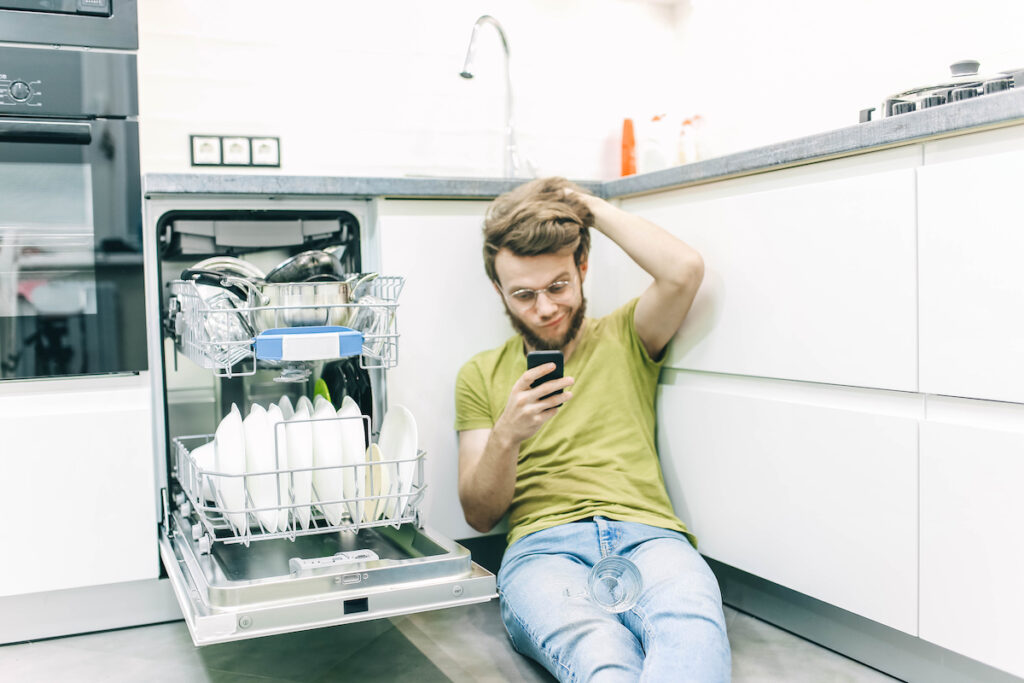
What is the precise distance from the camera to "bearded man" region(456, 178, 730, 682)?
1.39 meters

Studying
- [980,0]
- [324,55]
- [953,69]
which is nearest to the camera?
[953,69]

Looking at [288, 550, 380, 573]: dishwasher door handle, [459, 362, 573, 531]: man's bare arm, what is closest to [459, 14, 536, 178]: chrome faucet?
[459, 362, 573, 531]: man's bare arm

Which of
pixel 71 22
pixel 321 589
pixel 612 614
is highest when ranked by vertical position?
pixel 71 22

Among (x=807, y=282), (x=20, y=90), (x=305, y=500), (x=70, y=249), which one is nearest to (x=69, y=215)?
(x=70, y=249)

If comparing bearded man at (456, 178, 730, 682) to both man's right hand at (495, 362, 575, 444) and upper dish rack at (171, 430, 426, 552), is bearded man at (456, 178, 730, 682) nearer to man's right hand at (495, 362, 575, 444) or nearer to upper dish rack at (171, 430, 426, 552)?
man's right hand at (495, 362, 575, 444)

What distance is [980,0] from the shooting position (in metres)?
1.78

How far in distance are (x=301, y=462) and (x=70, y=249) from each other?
64cm

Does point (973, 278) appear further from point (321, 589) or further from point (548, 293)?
point (321, 589)

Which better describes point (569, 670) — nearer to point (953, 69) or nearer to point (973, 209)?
point (973, 209)

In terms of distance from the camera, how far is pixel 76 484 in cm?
156

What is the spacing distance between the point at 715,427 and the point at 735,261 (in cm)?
30

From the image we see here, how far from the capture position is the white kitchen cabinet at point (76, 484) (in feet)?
5.00

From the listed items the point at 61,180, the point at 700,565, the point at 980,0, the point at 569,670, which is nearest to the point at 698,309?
the point at 700,565

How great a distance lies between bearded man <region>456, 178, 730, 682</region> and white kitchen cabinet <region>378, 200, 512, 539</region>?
2.7 inches
